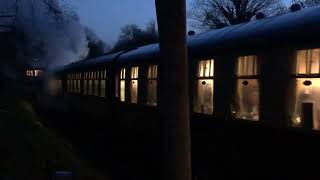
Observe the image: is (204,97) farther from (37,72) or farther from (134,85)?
(37,72)

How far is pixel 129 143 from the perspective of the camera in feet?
58.2

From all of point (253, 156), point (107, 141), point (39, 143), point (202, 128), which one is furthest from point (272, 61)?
point (107, 141)

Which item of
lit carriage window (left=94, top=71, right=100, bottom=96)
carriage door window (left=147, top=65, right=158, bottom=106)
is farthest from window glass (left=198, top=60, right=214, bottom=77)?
lit carriage window (left=94, top=71, right=100, bottom=96)

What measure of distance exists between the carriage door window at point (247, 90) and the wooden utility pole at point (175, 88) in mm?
3500

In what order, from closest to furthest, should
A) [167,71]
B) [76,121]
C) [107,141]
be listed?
1. [167,71]
2. [107,141]
3. [76,121]

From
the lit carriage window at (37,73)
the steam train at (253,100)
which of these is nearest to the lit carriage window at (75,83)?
the steam train at (253,100)

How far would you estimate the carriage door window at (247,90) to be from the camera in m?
9.23

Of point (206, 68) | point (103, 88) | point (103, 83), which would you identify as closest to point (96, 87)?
point (103, 88)

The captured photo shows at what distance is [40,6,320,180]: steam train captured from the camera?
806 centimetres

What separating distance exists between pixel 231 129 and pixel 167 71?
4.42m

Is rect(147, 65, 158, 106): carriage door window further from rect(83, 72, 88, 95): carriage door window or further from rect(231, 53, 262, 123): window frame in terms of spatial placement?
rect(83, 72, 88, 95): carriage door window

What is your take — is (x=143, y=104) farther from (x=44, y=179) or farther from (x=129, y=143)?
(x=44, y=179)

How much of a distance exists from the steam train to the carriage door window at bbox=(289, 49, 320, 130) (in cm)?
1

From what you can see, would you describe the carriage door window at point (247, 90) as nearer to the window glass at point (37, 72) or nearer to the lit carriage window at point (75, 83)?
the lit carriage window at point (75, 83)
